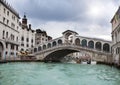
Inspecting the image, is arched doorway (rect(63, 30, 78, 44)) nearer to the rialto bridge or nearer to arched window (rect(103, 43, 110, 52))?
the rialto bridge

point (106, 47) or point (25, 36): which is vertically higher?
point (25, 36)

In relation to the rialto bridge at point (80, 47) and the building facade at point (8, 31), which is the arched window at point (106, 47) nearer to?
the rialto bridge at point (80, 47)

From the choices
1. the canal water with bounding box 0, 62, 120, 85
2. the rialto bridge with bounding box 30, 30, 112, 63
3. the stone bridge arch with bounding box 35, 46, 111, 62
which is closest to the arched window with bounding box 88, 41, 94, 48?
the rialto bridge with bounding box 30, 30, 112, 63

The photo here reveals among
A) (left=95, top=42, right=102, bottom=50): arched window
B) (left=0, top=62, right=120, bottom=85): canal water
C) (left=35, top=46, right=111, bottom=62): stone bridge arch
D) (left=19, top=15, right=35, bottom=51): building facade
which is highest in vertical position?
(left=19, top=15, right=35, bottom=51): building facade

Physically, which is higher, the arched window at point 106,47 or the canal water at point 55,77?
the arched window at point 106,47

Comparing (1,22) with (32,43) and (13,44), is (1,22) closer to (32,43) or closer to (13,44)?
(13,44)

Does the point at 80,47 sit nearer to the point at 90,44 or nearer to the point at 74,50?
the point at 74,50

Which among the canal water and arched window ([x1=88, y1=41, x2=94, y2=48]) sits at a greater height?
arched window ([x1=88, y1=41, x2=94, y2=48])

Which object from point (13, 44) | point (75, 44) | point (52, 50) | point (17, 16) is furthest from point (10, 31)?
point (75, 44)

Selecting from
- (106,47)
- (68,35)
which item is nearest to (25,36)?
(68,35)

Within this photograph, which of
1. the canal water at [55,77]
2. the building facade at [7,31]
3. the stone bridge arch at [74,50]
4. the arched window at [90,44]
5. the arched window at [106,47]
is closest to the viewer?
the canal water at [55,77]

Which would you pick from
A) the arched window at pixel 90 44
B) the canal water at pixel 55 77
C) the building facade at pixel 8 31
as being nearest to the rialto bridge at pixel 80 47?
the arched window at pixel 90 44

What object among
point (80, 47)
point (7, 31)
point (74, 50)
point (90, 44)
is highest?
point (7, 31)

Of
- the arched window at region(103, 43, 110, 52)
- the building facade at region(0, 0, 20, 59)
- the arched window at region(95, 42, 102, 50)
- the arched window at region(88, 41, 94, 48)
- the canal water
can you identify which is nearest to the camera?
the canal water
